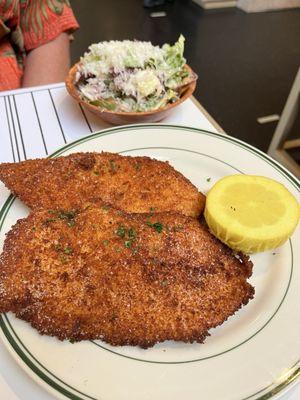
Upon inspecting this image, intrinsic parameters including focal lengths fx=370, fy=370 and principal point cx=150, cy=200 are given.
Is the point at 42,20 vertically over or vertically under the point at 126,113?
over

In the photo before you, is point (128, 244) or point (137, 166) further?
point (137, 166)

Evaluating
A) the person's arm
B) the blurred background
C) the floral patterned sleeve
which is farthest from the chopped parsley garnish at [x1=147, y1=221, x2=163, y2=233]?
the blurred background

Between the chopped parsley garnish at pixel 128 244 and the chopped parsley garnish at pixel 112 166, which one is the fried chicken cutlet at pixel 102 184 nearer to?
the chopped parsley garnish at pixel 112 166

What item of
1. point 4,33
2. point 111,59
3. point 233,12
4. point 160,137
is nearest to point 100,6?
point 233,12

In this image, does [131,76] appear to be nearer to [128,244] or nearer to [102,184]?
→ [102,184]

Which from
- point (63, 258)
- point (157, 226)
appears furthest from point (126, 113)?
point (63, 258)

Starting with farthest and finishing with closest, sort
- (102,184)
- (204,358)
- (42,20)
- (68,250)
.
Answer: (42,20) < (102,184) < (68,250) < (204,358)

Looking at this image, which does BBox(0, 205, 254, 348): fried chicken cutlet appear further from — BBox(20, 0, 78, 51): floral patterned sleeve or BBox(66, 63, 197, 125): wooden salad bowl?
BBox(20, 0, 78, 51): floral patterned sleeve
